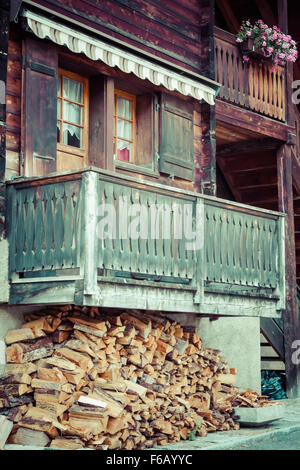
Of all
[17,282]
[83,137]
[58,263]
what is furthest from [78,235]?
[83,137]

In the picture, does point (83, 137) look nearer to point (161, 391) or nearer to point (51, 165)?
point (51, 165)

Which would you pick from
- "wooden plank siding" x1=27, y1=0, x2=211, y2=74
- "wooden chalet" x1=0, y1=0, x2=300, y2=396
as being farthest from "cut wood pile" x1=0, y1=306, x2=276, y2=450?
"wooden plank siding" x1=27, y1=0, x2=211, y2=74

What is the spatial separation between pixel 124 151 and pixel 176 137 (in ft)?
3.29

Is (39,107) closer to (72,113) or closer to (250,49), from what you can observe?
(72,113)

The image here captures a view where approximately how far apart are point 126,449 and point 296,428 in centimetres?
339

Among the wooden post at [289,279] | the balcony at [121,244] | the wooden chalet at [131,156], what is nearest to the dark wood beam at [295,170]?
the wooden post at [289,279]

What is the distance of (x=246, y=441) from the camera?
32.3 ft

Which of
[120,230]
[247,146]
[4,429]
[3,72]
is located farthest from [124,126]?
[4,429]

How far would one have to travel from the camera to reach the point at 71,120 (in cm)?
1081

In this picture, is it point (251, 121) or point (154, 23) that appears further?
point (251, 121)

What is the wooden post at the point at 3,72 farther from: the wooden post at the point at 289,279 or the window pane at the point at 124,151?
the wooden post at the point at 289,279

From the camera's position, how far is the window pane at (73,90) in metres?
10.8

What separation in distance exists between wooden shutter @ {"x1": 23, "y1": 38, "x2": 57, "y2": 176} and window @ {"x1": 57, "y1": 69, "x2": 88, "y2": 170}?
1.67 ft

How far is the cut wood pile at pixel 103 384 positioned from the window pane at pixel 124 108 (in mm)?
3048
